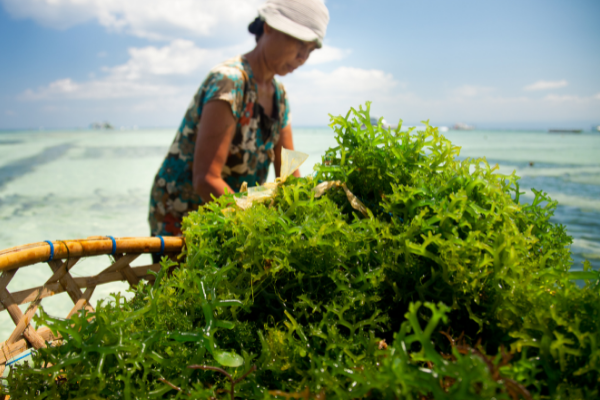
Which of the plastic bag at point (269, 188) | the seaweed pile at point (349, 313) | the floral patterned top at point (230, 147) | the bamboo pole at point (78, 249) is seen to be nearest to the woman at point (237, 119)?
→ the floral patterned top at point (230, 147)

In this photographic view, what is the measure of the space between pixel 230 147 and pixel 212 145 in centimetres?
28

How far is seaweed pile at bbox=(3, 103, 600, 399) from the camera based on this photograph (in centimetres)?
66

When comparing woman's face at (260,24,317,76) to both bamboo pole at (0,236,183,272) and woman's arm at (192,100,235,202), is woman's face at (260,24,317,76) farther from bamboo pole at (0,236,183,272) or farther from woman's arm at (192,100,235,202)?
bamboo pole at (0,236,183,272)

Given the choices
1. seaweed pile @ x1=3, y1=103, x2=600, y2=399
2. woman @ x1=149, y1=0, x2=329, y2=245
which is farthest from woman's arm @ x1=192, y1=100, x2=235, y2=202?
seaweed pile @ x1=3, y1=103, x2=600, y2=399

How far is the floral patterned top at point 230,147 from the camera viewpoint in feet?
7.04

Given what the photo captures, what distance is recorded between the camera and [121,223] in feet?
19.2

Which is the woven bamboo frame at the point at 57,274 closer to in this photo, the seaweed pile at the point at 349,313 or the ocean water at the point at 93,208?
the seaweed pile at the point at 349,313

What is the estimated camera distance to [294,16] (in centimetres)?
222

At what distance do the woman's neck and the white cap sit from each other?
0.79 ft

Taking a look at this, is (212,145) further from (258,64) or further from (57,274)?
(57,274)

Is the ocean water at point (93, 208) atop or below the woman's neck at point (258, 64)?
below

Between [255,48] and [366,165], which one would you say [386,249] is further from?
[255,48]

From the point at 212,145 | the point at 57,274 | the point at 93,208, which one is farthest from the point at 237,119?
the point at 93,208

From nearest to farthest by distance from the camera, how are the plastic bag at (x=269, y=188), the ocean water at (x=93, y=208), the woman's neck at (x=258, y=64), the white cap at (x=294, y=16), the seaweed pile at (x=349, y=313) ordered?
the seaweed pile at (x=349, y=313), the plastic bag at (x=269, y=188), the white cap at (x=294, y=16), the woman's neck at (x=258, y=64), the ocean water at (x=93, y=208)
